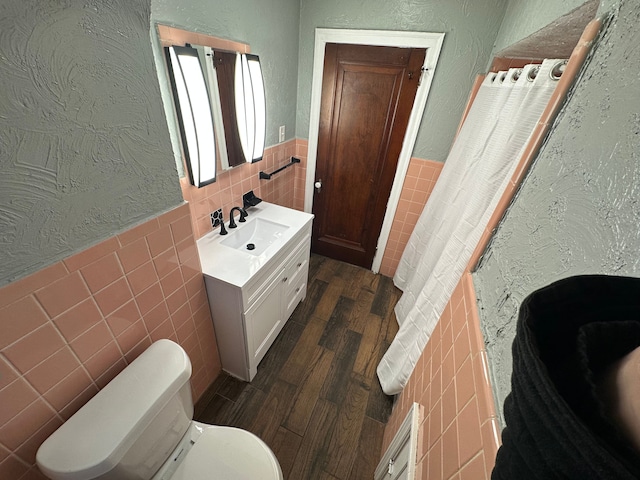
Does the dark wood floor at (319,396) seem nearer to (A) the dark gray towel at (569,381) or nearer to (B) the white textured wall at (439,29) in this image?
(A) the dark gray towel at (569,381)

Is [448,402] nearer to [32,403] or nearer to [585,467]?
[585,467]

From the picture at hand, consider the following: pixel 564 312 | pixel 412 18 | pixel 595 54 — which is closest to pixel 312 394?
pixel 564 312

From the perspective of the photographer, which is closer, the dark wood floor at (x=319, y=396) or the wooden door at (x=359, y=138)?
the dark wood floor at (x=319, y=396)

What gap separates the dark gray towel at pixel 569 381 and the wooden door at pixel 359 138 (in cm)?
188

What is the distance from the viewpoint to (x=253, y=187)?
1.81 meters

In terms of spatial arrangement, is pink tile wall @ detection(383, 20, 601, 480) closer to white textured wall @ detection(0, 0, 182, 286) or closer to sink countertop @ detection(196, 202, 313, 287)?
sink countertop @ detection(196, 202, 313, 287)

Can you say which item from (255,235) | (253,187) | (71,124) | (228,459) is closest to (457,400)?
(228,459)

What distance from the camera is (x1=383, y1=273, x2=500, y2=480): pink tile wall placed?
22.1 inches

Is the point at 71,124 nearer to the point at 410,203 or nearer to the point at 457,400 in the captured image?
the point at 457,400

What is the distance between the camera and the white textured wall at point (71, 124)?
0.54 metres

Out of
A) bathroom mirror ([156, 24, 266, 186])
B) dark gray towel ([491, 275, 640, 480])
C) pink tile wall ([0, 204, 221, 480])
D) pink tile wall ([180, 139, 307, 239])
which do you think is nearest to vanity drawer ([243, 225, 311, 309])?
pink tile wall ([0, 204, 221, 480])

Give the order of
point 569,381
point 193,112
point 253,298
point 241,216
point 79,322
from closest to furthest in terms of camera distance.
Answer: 1. point 569,381
2. point 79,322
3. point 193,112
4. point 253,298
5. point 241,216

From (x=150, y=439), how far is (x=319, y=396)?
3.03ft

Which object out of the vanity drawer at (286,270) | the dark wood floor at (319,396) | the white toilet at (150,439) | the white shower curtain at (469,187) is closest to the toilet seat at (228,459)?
the white toilet at (150,439)
